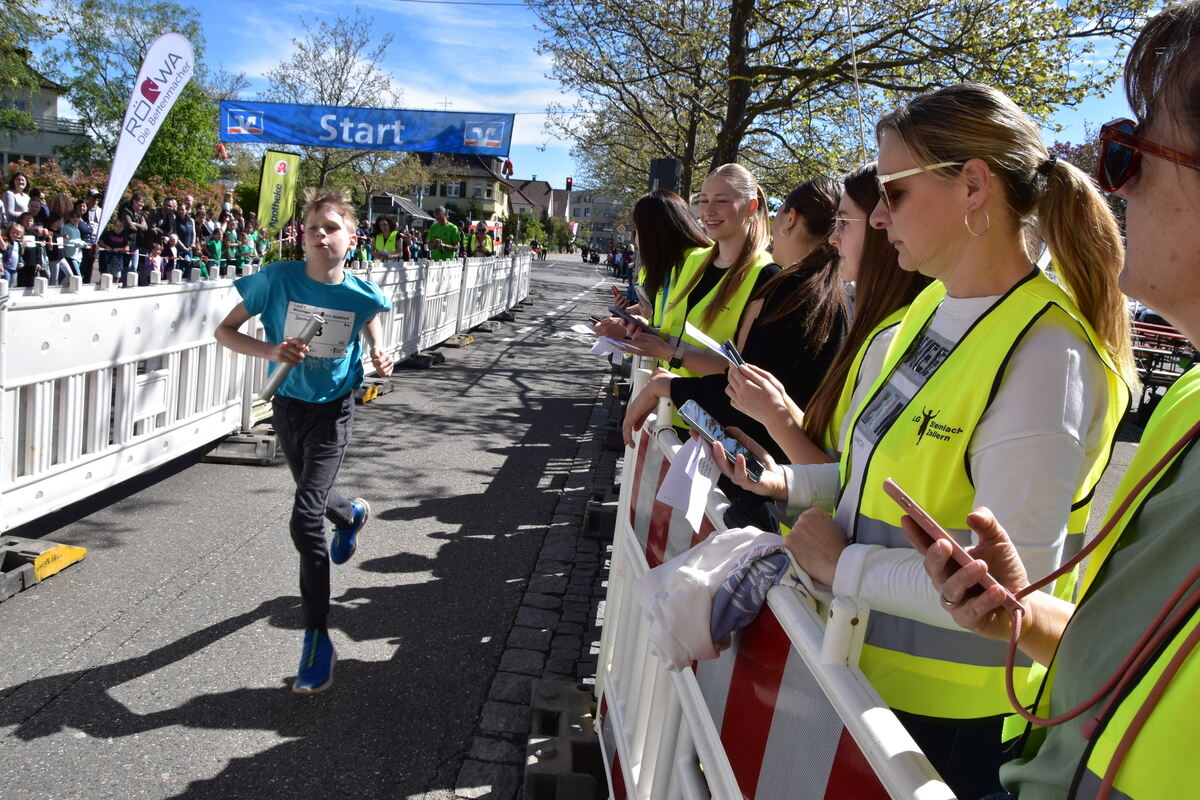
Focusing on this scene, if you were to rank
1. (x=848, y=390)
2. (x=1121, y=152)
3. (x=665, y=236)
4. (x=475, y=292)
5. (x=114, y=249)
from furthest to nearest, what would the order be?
(x=114, y=249)
(x=475, y=292)
(x=665, y=236)
(x=848, y=390)
(x=1121, y=152)

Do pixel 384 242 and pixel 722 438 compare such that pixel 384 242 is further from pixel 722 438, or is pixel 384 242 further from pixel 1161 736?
pixel 1161 736

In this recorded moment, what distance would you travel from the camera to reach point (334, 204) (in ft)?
14.5

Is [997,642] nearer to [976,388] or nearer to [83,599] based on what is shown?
[976,388]

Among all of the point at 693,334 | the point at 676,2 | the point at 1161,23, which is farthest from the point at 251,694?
the point at 676,2

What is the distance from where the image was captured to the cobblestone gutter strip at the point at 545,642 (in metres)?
3.38

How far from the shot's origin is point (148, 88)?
403 inches

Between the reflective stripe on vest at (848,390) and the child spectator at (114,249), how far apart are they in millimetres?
19391

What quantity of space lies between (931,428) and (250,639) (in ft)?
11.6

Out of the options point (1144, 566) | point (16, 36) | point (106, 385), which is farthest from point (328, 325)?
point (16, 36)

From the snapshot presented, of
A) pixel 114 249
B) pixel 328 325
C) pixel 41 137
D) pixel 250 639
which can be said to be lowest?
pixel 250 639

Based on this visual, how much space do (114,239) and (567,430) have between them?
45.5ft

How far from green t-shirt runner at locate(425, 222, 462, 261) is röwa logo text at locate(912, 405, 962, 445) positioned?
18.7 meters

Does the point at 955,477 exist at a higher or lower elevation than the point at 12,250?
higher

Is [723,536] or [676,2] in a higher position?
[676,2]
